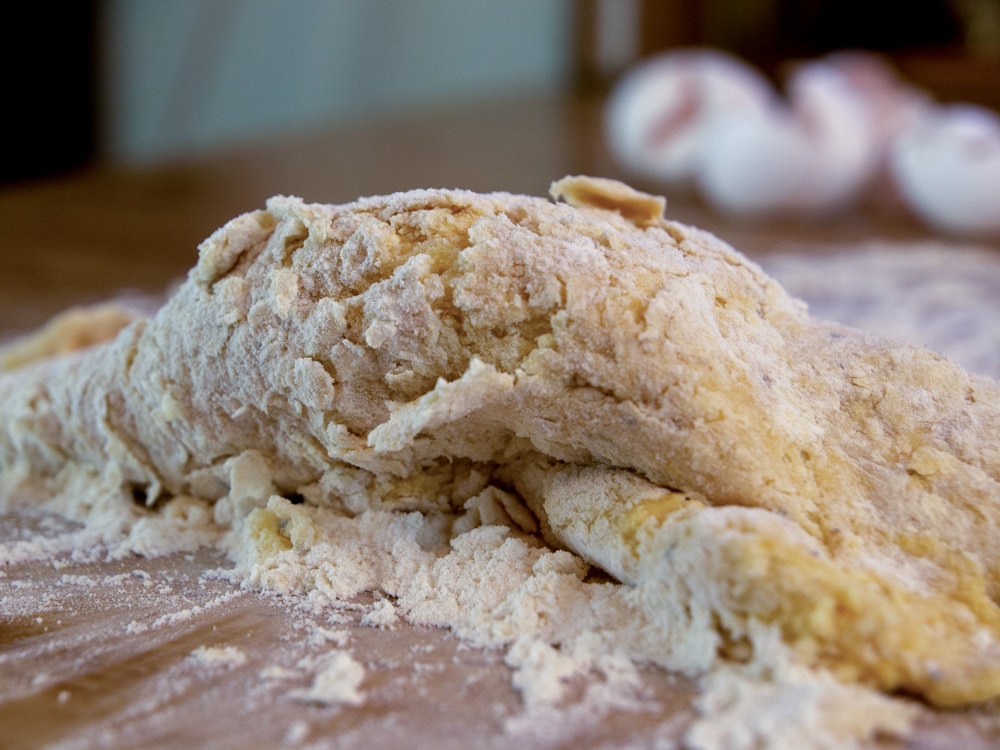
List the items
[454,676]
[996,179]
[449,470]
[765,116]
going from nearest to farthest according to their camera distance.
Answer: [454,676], [449,470], [996,179], [765,116]

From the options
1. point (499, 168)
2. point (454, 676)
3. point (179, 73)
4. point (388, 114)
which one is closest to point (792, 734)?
point (454, 676)

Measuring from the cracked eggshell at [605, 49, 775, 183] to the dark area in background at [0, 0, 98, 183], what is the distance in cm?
198

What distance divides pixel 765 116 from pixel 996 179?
19.7 inches

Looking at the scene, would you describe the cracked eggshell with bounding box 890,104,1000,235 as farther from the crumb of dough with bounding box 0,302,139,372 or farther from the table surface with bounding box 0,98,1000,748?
the crumb of dough with bounding box 0,302,139,372

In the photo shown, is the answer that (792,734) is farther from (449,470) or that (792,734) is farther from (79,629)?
(79,629)

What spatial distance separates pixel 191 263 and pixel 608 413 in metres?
1.38

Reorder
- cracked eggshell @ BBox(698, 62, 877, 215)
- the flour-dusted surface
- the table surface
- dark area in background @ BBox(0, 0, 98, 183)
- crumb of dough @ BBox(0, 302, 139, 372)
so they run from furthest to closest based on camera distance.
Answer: dark area in background @ BBox(0, 0, 98, 183) < cracked eggshell @ BBox(698, 62, 877, 215) < the flour-dusted surface < crumb of dough @ BBox(0, 302, 139, 372) < the table surface

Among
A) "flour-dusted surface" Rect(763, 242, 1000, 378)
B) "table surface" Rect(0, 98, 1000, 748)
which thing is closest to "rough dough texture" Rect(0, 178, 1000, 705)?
"table surface" Rect(0, 98, 1000, 748)

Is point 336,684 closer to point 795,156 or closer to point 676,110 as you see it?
point 795,156

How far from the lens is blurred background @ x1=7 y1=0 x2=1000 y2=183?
3.61 meters

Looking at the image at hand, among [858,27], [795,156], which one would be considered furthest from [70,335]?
[858,27]

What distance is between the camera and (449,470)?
921mm

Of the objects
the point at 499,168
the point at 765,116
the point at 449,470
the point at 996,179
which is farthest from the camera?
the point at 499,168

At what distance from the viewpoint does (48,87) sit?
363 centimetres
